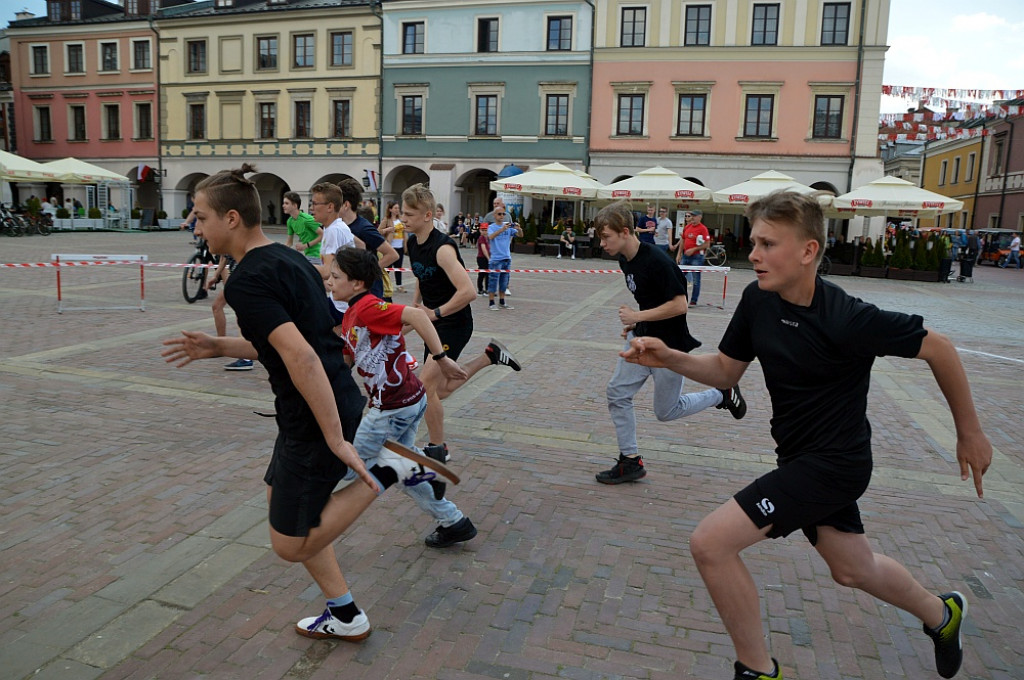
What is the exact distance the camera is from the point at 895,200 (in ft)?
74.5

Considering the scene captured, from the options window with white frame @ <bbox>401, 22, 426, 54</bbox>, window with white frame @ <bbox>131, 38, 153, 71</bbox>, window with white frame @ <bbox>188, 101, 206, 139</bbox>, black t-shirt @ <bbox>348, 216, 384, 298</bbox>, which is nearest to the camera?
black t-shirt @ <bbox>348, 216, 384, 298</bbox>

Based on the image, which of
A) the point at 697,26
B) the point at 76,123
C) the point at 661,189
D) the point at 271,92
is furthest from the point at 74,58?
the point at 661,189

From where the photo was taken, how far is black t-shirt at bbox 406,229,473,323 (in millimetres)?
5293

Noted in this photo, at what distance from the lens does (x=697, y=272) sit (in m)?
14.6

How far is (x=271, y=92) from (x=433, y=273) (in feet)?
124

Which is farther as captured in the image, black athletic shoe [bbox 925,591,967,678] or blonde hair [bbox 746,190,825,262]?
black athletic shoe [bbox 925,591,967,678]

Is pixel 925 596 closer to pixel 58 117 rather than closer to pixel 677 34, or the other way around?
pixel 677 34

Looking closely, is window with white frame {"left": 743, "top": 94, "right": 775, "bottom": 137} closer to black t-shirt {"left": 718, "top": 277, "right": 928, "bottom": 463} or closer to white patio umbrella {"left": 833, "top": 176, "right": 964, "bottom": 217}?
white patio umbrella {"left": 833, "top": 176, "right": 964, "bottom": 217}

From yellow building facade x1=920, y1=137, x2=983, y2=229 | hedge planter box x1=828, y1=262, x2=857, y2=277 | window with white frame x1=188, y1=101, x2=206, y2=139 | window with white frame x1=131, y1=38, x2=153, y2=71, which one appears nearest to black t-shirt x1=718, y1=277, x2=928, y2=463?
hedge planter box x1=828, y1=262, x2=857, y2=277

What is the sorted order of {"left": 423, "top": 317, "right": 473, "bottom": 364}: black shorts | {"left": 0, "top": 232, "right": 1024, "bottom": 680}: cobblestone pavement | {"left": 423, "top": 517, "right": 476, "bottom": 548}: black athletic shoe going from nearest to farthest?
{"left": 0, "top": 232, "right": 1024, "bottom": 680}: cobblestone pavement → {"left": 423, "top": 517, "right": 476, "bottom": 548}: black athletic shoe → {"left": 423, "top": 317, "right": 473, "bottom": 364}: black shorts

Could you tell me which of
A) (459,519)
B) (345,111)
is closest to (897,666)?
(459,519)

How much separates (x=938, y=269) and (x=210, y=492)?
24.1 m

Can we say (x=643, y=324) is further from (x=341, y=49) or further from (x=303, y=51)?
(x=303, y=51)

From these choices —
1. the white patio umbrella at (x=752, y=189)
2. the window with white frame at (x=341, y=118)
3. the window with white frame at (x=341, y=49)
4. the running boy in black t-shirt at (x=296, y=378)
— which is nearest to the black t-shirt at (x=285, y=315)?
the running boy in black t-shirt at (x=296, y=378)
